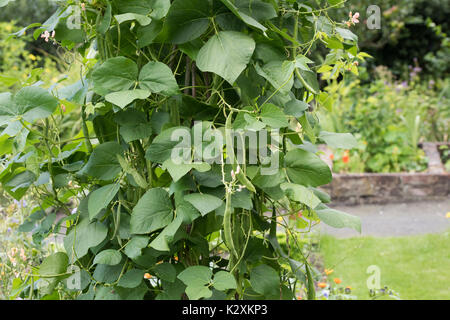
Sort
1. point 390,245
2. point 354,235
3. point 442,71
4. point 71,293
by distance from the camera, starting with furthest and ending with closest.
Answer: point 442,71 < point 354,235 < point 390,245 < point 71,293

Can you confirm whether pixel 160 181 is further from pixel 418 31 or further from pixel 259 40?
pixel 418 31

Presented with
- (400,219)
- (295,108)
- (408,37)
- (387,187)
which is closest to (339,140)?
(295,108)

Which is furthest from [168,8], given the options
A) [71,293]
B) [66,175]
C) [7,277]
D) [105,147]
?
[7,277]

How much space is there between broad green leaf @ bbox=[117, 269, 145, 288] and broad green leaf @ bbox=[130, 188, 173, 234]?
0.11 metres

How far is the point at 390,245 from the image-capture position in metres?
3.34

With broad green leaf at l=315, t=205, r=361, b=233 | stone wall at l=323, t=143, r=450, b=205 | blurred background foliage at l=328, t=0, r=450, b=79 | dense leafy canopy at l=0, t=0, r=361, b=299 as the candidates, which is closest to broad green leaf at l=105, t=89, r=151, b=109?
dense leafy canopy at l=0, t=0, r=361, b=299

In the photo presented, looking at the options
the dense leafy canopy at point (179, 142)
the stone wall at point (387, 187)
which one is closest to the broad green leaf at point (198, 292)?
the dense leafy canopy at point (179, 142)

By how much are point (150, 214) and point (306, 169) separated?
31 centimetres

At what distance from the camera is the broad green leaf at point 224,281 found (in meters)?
0.85

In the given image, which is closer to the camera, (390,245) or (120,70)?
(120,70)

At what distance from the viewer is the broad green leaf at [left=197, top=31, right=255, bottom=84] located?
0.85 meters

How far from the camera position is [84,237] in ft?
3.19

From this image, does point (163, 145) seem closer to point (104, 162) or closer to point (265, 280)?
point (104, 162)
